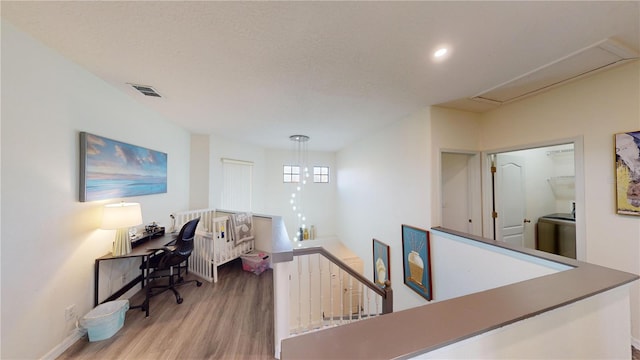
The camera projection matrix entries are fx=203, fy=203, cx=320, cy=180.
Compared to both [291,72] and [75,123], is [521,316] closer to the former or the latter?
[291,72]

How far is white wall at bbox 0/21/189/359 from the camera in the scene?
1.40 metres

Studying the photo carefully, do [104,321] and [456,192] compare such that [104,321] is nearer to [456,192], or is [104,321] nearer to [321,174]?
[456,192]

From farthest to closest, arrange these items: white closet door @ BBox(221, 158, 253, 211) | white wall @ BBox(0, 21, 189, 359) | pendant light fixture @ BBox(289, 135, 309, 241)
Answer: pendant light fixture @ BBox(289, 135, 309, 241), white closet door @ BBox(221, 158, 253, 211), white wall @ BBox(0, 21, 189, 359)

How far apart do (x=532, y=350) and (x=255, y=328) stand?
2173 mm

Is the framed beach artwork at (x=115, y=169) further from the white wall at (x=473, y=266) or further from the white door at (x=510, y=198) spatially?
the white door at (x=510, y=198)

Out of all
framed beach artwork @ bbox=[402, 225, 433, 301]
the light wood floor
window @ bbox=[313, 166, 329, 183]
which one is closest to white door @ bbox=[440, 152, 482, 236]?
framed beach artwork @ bbox=[402, 225, 433, 301]

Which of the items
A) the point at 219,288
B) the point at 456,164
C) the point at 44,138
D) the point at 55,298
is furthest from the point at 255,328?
the point at 456,164

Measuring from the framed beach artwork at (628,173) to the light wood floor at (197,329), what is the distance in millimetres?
3406

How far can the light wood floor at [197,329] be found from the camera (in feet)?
5.85

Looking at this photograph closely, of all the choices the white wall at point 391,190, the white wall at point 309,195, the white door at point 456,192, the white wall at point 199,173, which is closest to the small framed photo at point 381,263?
the white wall at point 391,190

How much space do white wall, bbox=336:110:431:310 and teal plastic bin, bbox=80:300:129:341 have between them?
11.7 ft

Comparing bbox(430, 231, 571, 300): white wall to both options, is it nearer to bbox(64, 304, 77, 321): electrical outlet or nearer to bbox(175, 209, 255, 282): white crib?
bbox(175, 209, 255, 282): white crib

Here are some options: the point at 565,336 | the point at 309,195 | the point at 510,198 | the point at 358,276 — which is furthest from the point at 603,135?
the point at 309,195

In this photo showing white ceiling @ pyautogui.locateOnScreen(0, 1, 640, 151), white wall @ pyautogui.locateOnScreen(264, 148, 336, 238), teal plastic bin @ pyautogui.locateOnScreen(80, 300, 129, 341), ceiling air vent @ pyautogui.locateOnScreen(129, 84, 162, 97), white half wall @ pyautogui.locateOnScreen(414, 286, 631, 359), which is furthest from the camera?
white wall @ pyautogui.locateOnScreen(264, 148, 336, 238)
